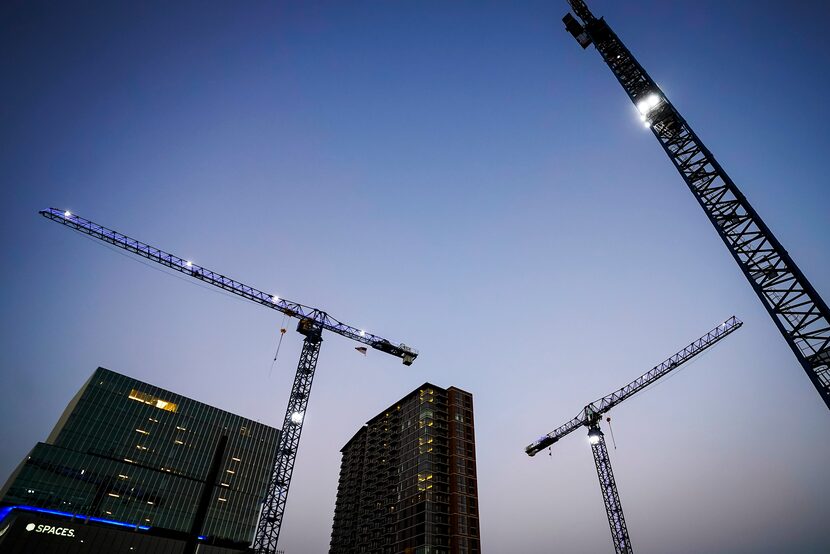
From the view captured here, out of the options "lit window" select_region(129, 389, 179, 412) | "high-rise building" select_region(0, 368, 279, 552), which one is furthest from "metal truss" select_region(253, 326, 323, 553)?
"lit window" select_region(129, 389, 179, 412)

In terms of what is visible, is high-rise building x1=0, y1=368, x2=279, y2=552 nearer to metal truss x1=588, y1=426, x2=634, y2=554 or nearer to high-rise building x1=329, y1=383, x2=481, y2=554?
high-rise building x1=329, y1=383, x2=481, y2=554

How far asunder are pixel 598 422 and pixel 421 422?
1628 inches

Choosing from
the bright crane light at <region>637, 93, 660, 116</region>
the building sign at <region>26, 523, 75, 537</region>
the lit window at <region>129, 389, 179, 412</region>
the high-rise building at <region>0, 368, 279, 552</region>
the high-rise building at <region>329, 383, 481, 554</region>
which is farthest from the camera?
the lit window at <region>129, 389, 179, 412</region>

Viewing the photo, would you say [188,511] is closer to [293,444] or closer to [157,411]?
[157,411]

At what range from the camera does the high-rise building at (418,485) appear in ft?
268

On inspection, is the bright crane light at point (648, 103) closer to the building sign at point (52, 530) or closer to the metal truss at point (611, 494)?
the metal truss at point (611, 494)

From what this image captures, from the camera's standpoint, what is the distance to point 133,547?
74.6 m

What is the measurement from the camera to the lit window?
98500 mm

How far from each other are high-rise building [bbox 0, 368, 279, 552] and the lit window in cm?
22

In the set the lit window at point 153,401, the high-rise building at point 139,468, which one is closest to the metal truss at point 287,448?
the high-rise building at point 139,468

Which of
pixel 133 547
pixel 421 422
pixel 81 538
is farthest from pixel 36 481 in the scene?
pixel 421 422

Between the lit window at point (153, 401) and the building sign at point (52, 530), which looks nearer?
the building sign at point (52, 530)

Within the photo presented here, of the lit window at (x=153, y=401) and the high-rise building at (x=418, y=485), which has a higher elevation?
the lit window at (x=153, y=401)

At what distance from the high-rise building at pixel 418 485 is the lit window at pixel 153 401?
54263 millimetres
